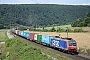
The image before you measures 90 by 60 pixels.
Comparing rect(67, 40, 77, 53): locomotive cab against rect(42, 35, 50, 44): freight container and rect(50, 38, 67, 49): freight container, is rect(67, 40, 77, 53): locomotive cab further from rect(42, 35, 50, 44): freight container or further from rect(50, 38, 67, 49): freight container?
rect(42, 35, 50, 44): freight container

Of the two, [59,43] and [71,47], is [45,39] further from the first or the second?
[71,47]

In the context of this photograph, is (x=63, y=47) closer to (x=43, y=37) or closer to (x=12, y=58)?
(x=12, y=58)

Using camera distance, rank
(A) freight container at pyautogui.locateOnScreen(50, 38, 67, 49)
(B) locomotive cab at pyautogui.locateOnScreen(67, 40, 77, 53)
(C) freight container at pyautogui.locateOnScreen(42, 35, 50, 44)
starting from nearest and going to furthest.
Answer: (B) locomotive cab at pyautogui.locateOnScreen(67, 40, 77, 53) → (A) freight container at pyautogui.locateOnScreen(50, 38, 67, 49) → (C) freight container at pyautogui.locateOnScreen(42, 35, 50, 44)

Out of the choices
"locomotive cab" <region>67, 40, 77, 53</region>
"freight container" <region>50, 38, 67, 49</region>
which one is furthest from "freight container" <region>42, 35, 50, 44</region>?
"locomotive cab" <region>67, 40, 77, 53</region>

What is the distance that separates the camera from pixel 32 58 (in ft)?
123

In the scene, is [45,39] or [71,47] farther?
[45,39]

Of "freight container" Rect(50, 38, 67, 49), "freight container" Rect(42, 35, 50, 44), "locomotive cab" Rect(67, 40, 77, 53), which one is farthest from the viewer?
"freight container" Rect(42, 35, 50, 44)

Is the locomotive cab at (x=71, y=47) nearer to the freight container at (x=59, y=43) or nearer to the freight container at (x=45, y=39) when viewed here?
the freight container at (x=59, y=43)

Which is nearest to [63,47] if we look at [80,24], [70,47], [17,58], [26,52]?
[70,47]

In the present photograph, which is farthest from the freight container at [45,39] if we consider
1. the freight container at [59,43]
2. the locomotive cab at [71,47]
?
the locomotive cab at [71,47]

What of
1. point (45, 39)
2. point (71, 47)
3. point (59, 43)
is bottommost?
point (45, 39)

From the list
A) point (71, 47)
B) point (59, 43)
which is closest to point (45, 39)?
point (59, 43)

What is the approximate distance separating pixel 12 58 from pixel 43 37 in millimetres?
23026

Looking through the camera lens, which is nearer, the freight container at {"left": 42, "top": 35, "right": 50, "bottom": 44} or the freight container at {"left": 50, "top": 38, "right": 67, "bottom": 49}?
the freight container at {"left": 50, "top": 38, "right": 67, "bottom": 49}
